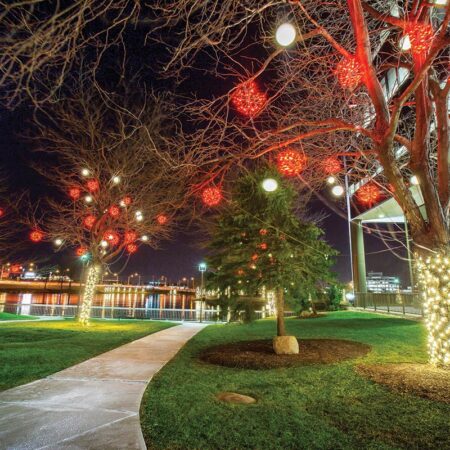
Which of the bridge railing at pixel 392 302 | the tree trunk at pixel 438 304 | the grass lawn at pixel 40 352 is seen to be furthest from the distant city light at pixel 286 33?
the bridge railing at pixel 392 302

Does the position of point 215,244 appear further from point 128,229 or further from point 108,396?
point 128,229

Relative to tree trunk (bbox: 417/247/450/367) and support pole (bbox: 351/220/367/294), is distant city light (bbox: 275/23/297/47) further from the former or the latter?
support pole (bbox: 351/220/367/294)

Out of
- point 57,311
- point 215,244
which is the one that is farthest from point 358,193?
point 57,311

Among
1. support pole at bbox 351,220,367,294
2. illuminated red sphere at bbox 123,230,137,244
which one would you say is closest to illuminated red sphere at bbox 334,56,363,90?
illuminated red sphere at bbox 123,230,137,244

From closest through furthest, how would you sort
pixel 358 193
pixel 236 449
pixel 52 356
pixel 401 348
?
pixel 236 449 → pixel 52 356 → pixel 358 193 → pixel 401 348

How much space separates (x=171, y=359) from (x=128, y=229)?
36.8 feet

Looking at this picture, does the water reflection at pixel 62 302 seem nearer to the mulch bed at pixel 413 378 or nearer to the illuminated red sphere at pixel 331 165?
the illuminated red sphere at pixel 331 165

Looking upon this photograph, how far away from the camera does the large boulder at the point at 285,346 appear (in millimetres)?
7922

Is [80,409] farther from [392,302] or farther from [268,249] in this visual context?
[392,302]

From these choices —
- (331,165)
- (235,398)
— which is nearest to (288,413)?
(235,398)

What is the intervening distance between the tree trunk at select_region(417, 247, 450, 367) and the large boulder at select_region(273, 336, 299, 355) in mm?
2727

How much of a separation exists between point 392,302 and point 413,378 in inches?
691

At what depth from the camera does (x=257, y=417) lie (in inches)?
162

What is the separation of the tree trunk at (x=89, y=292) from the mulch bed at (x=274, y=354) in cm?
923
